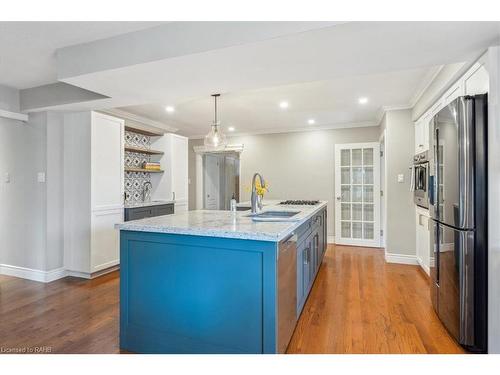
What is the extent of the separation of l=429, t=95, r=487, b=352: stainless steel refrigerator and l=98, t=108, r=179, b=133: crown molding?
411 centimetres

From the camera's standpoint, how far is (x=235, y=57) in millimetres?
1907

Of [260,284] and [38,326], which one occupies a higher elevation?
[260,284]

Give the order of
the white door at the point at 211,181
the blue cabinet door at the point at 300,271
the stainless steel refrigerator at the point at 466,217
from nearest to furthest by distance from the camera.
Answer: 1. the stainless steel refrigerator at the point at 466,217
2. the blue cabinet door at the point at 300,271
3. the white door at the point at 211,181

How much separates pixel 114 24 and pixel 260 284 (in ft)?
6.47

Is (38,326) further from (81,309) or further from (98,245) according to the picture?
(98,245)

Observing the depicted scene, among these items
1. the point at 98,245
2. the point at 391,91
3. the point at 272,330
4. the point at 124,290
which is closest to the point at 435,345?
the point at 272,330

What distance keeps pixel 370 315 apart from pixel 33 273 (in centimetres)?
392

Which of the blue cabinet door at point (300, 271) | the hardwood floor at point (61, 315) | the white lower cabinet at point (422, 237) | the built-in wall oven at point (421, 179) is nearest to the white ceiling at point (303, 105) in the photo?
the built-in wall oven at point (421, 179)

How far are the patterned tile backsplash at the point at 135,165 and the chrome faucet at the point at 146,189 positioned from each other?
0.17 feet

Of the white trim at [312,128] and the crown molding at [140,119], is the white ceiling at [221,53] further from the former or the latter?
the white trim at [312,128]

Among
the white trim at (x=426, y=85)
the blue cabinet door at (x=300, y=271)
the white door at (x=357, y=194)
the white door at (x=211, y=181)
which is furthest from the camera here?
the white door at (x=211, y=181)

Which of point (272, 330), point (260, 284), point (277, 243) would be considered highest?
point (277, 243)

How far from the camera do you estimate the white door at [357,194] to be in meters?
5.29
